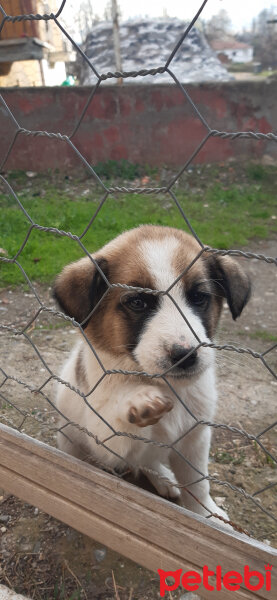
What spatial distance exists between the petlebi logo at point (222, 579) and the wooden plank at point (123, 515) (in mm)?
13

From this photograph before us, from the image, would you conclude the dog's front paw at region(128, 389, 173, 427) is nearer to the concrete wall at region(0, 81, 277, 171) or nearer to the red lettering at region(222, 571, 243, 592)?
the red lettering at region(222, 571, 243, 592)

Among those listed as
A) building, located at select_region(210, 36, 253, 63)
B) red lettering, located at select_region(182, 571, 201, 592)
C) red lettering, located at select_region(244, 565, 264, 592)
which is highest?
red lettering, located at select_region(244, 565, 264, 592)

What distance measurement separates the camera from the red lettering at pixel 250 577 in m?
1.44

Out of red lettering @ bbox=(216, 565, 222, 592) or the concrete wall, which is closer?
red lettering @ bbox=(216, 565, 222, 592)

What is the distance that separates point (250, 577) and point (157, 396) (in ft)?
1.89

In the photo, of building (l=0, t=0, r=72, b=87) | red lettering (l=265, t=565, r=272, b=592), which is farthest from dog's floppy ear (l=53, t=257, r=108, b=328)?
building (l=0, t=0, r=72, b=87)

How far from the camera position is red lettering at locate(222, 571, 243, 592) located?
4.88 ft

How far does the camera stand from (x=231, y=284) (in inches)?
85.2

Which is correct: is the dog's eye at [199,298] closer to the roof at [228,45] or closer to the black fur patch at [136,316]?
the black fur patch at [136,316]

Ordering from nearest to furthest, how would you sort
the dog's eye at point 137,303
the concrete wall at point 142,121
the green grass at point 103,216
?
the dog's eye at point 137,303 < the green grass at point 103,216 < the concrete wall at point 142,121

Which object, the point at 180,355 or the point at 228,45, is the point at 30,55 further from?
the point at 180,355

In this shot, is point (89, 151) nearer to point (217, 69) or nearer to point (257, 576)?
point (217, 69)

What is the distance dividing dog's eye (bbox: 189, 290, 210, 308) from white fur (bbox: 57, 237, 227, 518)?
0.19ft

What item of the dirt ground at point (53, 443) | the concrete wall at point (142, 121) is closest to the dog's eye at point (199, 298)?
the dirt ground at point (53, 443)
